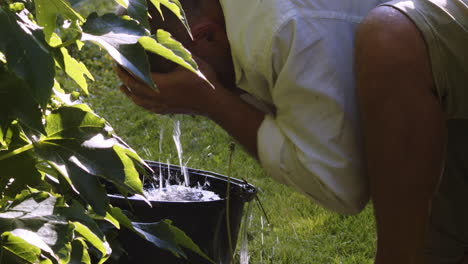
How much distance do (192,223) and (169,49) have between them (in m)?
1.21

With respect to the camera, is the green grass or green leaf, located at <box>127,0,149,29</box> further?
the green grass

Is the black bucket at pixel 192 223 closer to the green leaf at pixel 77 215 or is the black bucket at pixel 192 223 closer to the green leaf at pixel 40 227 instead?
the green leaf at pixel 77 215

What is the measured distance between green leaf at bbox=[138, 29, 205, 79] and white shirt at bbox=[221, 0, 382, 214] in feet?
2.64

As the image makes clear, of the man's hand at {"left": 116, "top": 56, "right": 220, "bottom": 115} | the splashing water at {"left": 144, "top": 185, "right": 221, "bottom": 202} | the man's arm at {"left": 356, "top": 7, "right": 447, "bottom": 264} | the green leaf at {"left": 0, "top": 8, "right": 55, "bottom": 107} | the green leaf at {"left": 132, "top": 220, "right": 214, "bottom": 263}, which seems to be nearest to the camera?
the green leaf at {"left": 0, "top": 8, "right": 55, "bottom": 107}

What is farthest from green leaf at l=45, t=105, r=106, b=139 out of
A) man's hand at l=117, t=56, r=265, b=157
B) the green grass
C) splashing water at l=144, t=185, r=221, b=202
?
the green grass

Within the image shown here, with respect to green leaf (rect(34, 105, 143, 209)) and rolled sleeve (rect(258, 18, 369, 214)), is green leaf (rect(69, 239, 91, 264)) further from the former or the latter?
rolled sleeve (rect(258, 18, 369, 214))

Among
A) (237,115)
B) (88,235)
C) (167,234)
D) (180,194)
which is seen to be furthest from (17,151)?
(180,194)

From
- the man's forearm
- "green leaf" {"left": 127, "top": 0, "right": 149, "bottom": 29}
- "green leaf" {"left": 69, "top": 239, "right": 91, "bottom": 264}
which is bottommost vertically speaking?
the man's forearm

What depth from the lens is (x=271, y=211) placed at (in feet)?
12.4

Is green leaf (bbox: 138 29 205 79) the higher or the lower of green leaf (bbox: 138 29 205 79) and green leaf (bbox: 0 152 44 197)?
the higher

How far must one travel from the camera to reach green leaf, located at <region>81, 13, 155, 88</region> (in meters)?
1.14

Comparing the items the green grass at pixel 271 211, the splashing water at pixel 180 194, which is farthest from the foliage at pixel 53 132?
the green grass at pixel 271 211

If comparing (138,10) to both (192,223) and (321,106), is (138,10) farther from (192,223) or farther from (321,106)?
(192,223)

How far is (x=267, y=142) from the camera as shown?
84.4 inches
